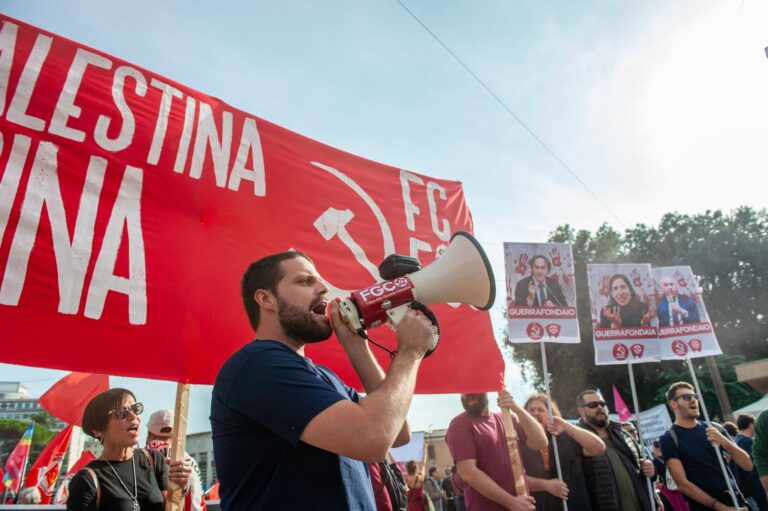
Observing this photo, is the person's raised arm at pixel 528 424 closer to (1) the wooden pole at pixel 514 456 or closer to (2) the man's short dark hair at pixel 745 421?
(1) the wooden pole at pixel 514 456

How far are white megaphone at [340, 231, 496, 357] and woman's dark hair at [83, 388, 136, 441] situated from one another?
6.15ft

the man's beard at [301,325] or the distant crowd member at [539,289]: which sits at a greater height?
the distant crowd member at [539,289]

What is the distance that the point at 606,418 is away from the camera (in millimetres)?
4664

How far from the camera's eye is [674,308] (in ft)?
20.2

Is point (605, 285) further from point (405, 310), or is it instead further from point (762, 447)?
point (405, 310)

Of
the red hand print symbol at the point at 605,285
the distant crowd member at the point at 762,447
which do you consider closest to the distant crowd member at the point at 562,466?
the distant crowd member at the point at 762,447

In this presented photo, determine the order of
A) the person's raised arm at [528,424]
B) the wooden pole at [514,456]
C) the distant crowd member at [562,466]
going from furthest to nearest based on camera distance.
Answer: the distant crowd member at [562,466], the person's raised arm at [528,424], the wooden pole at [514,456]

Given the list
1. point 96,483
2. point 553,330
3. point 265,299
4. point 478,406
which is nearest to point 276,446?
point 265,299

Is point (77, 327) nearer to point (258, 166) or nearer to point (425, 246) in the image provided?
point (258, 166)

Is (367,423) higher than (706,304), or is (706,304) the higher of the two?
(706,304)

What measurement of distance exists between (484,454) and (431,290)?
2.30m

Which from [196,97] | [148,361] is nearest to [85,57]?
[196,97]

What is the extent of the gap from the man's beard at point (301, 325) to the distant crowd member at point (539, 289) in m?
3.39

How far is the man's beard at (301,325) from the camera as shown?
1849 mm
